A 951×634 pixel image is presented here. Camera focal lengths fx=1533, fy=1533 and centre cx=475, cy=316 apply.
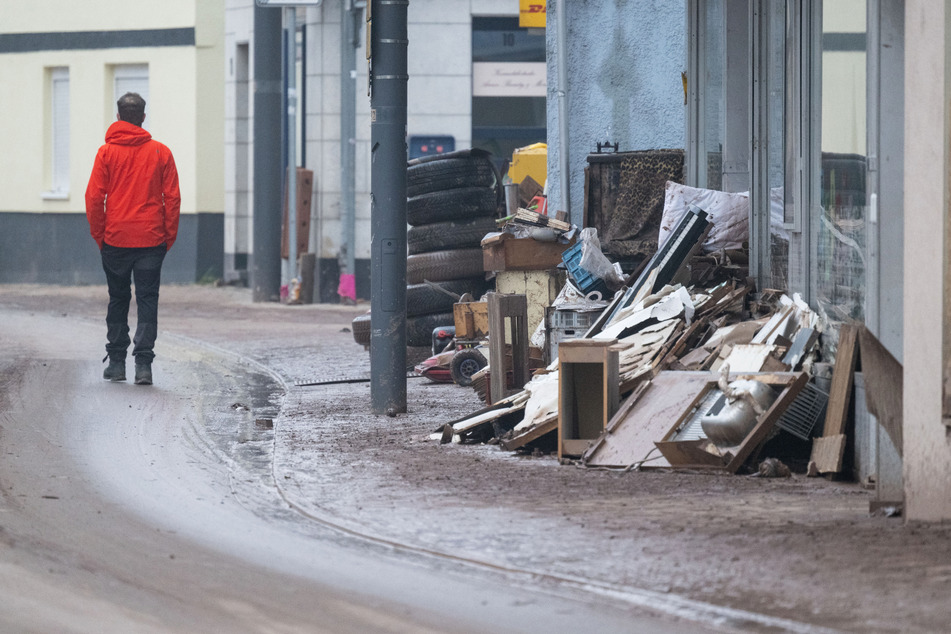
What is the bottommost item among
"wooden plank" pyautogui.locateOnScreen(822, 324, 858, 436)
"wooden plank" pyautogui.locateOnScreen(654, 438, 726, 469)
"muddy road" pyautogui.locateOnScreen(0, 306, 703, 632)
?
"muddy road" pyautogui.locateOnScreen(0, 306, 703, 632)

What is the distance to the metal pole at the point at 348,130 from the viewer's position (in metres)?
22.2

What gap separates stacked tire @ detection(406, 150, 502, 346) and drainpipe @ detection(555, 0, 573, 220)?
627 mm

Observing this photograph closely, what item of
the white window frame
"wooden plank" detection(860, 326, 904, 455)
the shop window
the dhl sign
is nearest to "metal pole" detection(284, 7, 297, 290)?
the shop window

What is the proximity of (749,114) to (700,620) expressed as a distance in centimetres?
641

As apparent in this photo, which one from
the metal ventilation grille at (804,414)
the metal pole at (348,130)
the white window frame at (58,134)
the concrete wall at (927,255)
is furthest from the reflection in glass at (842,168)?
the white window frame at (58,134)

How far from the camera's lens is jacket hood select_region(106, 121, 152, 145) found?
11.7m

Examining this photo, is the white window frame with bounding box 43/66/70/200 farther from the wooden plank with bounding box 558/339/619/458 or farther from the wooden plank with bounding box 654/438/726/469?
the wooden plank with bounding box 654/438/726/469

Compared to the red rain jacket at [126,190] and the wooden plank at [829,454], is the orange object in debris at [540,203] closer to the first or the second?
the red rain jacket at [126,190]

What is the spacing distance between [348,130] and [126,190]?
1082 centimetres

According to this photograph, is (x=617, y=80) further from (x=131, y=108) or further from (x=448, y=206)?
(x=131, y=108)

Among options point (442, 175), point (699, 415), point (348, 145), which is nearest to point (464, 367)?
point (442, 175)

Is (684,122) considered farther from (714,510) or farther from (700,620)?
(700,620)

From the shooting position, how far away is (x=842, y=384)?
765cm

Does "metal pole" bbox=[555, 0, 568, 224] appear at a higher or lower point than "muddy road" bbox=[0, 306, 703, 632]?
higher
